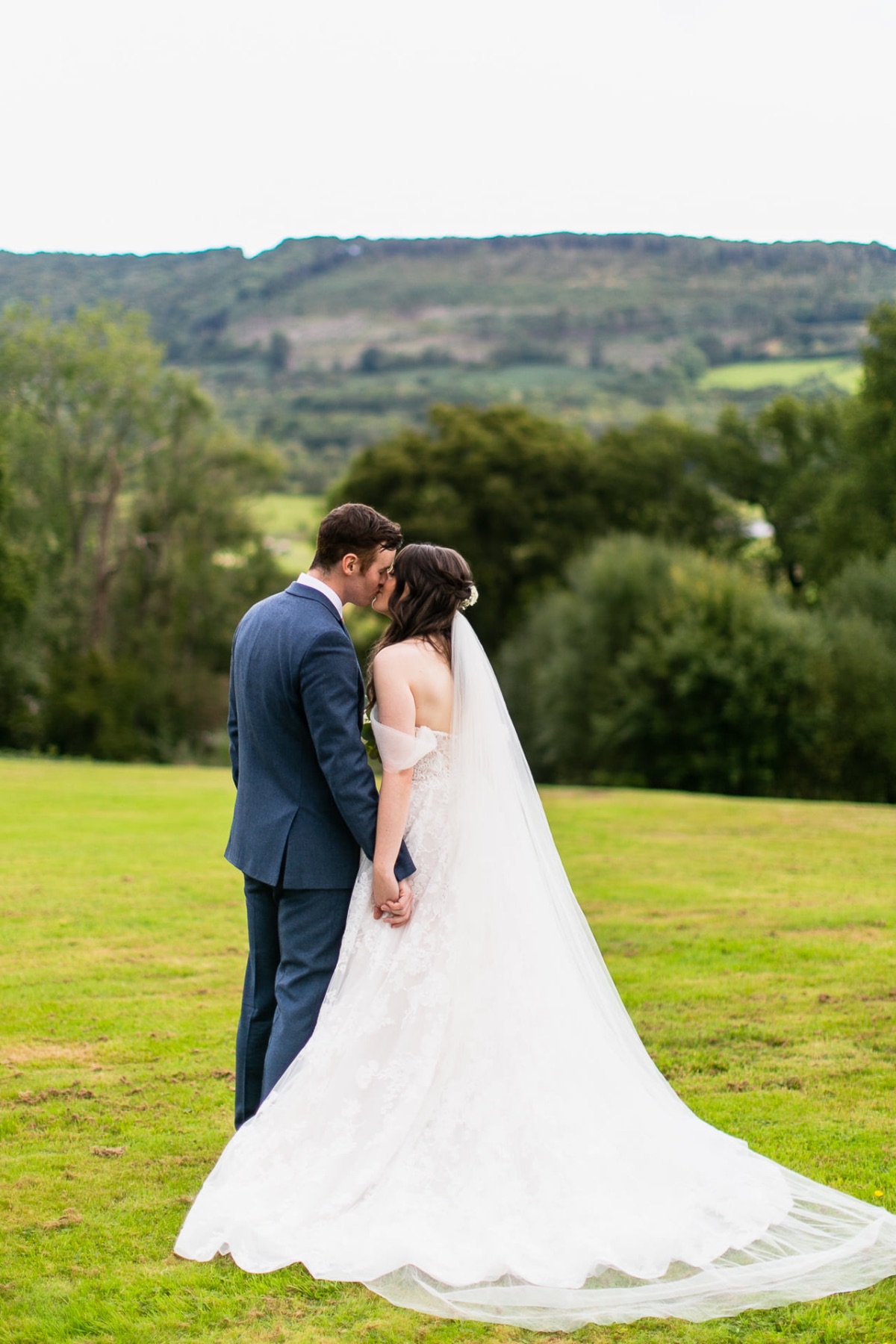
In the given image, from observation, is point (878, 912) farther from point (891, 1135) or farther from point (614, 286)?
point (614, 286)

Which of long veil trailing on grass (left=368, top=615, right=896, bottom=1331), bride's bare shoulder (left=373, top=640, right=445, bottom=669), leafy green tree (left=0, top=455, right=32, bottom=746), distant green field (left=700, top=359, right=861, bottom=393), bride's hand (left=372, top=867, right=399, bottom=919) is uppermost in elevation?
distant green field (left=700, top=359, right=861, bottom=393)

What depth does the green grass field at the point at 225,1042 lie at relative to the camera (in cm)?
389

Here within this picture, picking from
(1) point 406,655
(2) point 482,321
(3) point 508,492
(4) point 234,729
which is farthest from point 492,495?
(2) point 482,321

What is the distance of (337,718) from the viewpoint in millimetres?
4602

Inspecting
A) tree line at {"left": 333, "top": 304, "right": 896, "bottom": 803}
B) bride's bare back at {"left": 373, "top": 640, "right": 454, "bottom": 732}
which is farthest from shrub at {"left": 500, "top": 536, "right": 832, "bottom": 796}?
bride's bare back at {"left": 373, "top": 640, "right": 454, "bottom": 732}

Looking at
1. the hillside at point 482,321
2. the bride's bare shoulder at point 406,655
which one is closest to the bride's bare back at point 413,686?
the bride's bare shoulder at point 406,655

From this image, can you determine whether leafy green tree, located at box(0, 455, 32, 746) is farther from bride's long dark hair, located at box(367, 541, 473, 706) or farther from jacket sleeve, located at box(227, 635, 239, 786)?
bride's long dark hair, located at box(367, 541, 473, 706)

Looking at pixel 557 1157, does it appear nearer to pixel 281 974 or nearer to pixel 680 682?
pixel 281 974

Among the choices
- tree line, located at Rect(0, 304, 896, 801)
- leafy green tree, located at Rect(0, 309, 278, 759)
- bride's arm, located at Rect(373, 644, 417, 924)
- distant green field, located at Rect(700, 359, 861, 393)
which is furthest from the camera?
distant green field, located at Rect(700, 359, 861, 393)

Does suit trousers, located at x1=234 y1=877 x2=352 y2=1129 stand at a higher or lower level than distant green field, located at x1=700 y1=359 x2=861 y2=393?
lower

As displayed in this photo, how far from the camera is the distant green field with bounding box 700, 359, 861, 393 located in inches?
3319

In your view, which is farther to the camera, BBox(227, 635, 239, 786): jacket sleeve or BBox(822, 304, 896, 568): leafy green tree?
BBox(822, 304, 896, 568): leafy green tree

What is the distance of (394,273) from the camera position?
163m

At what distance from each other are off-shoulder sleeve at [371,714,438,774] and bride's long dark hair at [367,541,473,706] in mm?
159
